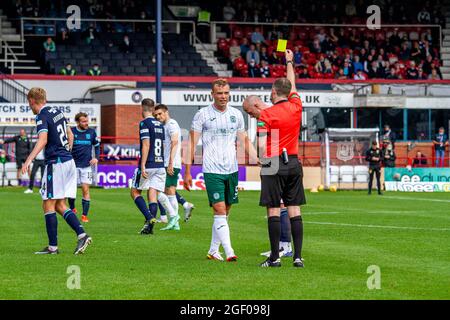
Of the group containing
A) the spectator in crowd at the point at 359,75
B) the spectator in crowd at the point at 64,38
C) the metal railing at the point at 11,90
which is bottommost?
the metal railing at the point at 11,90

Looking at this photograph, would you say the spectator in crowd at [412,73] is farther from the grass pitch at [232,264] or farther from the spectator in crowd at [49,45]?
the grass pitch at [232,264]

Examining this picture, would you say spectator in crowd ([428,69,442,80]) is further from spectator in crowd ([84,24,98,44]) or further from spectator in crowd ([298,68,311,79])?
spectator in crowd ([84,24,98,44])

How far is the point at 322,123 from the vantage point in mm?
51188

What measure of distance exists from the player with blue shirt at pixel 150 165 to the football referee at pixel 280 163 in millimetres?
5805

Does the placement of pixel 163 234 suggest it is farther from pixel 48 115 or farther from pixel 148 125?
pixel 48 115

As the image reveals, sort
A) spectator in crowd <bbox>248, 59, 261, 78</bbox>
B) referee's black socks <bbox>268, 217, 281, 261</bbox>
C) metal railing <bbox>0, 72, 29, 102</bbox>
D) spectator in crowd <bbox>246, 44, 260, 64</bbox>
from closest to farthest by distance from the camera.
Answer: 1. referee's black socks <bbox>268, 217, 281, 261</bbox>
2. metal railing <bbox>0, 72, 29, 102</bbox>
3. spectator in crowd <bbox>248, 59, 261, 78</bbox>
4. spectator in crowd <bbox>246, 44, 260, 64</bbox>

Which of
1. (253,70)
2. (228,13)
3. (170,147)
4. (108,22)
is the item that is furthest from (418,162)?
(170,147)

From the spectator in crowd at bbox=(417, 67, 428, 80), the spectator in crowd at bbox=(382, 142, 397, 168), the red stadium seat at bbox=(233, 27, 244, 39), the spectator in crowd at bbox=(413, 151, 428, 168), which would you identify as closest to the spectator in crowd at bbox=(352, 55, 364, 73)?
the spectator in crowd at bbox=(417, 67, 428, 80)

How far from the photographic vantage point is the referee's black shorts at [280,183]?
13.0 metres

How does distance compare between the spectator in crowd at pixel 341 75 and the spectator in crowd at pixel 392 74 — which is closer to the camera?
the spectator in crowd at pixel 341 75

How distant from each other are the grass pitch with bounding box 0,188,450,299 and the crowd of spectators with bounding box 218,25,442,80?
29001mm

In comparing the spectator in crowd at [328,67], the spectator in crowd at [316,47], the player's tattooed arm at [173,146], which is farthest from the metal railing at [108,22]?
the player's tattooed arm at [173,146]

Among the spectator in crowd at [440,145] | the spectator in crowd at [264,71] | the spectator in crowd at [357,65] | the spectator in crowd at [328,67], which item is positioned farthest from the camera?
the spectator in crowd at [357,65]

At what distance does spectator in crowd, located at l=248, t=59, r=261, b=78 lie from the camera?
52156 mm
